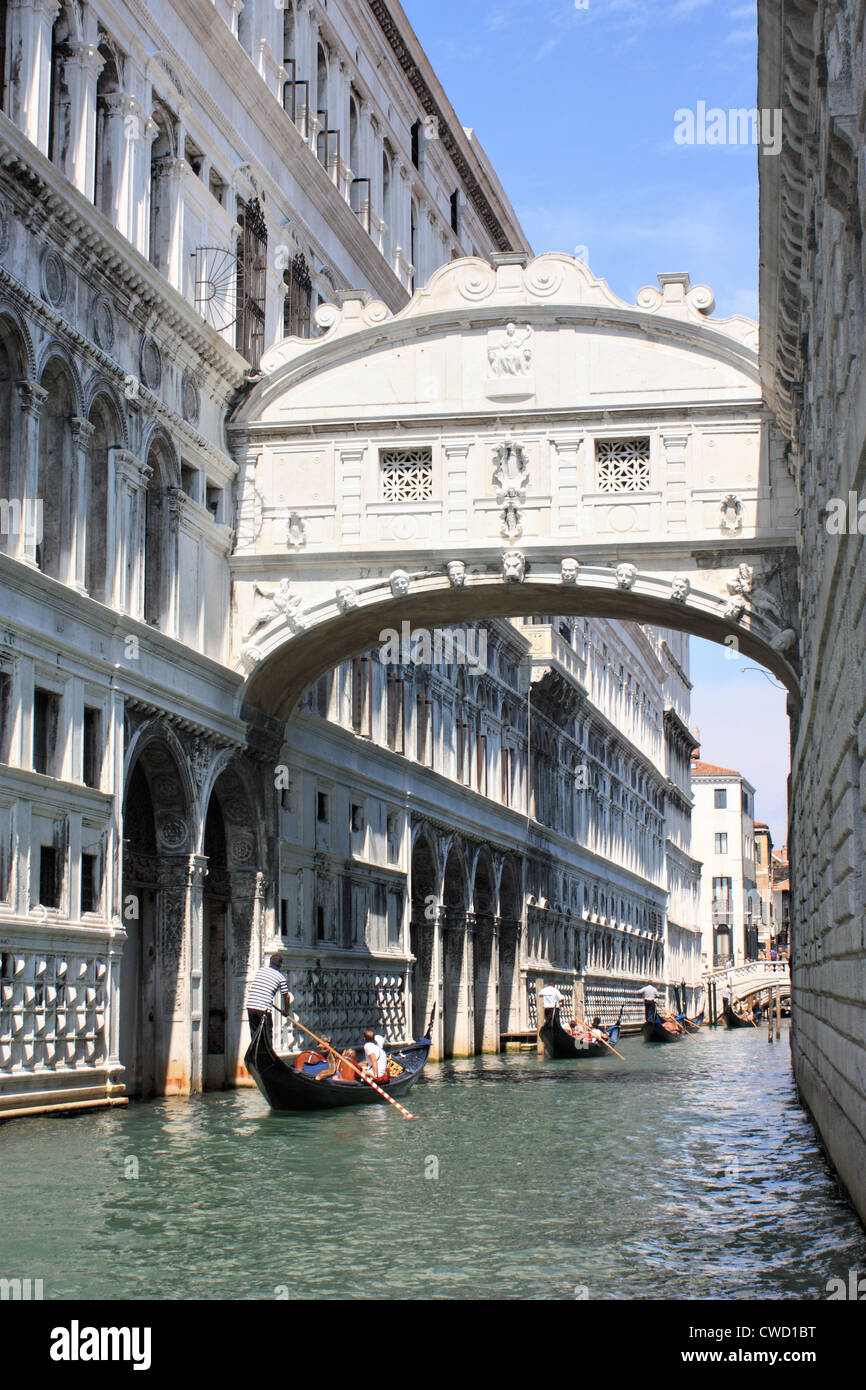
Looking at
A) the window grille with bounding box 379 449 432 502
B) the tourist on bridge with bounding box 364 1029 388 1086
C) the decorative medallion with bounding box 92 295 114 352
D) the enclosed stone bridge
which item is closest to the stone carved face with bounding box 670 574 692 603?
the enclosed stone bridge

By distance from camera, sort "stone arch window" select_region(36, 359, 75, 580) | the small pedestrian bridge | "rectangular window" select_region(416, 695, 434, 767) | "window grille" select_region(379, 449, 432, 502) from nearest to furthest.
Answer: "stone arch window" select_region(36, 359, 75, 580) < "window grille" select_region(379, 449, 432, 502) < "rectangular window" select_region(416, 695, 434, 767) < the small pedestrian bridge

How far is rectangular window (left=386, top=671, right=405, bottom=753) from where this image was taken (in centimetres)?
2666

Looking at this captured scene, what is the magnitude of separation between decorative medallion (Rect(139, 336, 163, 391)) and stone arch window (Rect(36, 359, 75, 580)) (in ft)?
6.23

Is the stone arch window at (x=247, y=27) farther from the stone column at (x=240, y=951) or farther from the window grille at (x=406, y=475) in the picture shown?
the stone column at (x=240, y=951)

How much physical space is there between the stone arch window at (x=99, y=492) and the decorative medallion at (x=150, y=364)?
98cm

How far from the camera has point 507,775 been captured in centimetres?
3500

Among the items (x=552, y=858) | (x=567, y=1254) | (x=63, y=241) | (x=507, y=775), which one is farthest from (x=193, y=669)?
(x=552, y=858)

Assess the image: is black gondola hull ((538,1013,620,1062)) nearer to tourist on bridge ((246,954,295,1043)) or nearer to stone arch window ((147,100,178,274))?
tourist on bridge ((246,954,295,1043))

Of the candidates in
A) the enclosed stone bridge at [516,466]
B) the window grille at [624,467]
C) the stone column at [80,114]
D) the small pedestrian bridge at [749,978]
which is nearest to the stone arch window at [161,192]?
the stone column at [80,114]

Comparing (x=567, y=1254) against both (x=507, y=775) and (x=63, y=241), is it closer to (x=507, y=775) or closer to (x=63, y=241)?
(x=63, y=241)

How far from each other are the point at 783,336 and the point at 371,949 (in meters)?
12.8

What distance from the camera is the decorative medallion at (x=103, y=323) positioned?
16484 millimetres

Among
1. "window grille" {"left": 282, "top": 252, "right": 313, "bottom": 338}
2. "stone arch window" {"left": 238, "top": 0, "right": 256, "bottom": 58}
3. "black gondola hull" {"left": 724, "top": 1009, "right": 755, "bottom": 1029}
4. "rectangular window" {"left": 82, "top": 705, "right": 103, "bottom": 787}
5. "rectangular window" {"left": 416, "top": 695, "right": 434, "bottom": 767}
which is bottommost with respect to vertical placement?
"black gondola hull" {"left": 724, "top": 1009, "right": 755, "bottom": 1029}

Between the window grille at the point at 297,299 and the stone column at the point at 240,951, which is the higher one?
the window grille at the point at 297,299
